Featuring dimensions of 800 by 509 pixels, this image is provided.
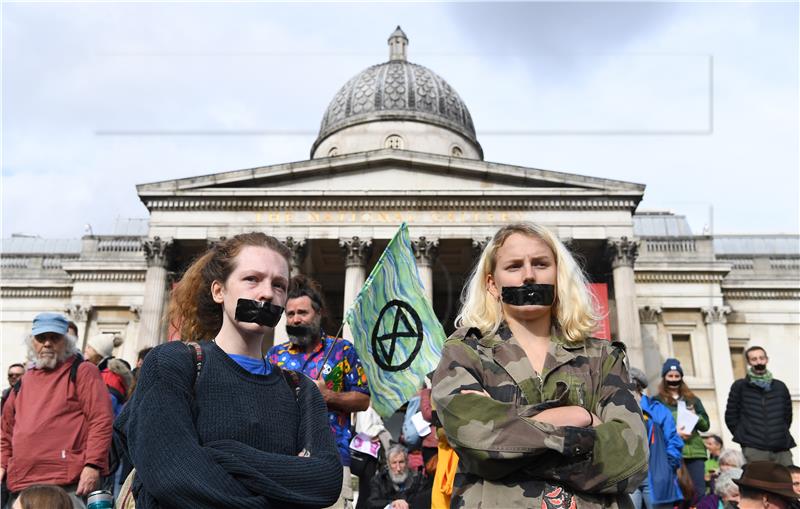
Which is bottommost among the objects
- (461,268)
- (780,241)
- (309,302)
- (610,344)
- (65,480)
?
(65,480)

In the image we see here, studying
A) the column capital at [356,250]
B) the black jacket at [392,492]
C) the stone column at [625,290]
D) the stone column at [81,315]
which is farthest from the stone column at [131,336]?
the black jacket at [392,492]

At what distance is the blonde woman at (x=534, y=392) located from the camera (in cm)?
271

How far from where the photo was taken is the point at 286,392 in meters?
2.96

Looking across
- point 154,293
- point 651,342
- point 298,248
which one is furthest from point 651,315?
point 154,293

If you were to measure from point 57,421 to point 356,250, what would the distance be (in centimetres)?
1930

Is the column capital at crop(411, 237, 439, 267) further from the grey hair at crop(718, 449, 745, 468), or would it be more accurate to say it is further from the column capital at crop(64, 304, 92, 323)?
the grey hair at crop(718, 449, 745, 468)

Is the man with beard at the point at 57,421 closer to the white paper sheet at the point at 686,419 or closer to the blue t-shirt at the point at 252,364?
the blue t-shirt at the point at 252,364

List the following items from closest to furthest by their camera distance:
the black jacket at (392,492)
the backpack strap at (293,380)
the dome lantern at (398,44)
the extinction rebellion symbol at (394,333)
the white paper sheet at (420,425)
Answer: the backpack strap at (293,380) → the extinction rebellion symbol at (394,333) → the black jacket at (392,492) → the white paper sheet at (420,425) → the dome lantern at (398,44)

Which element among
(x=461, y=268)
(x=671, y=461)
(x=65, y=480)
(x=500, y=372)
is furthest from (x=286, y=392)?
(x=461, y=268)

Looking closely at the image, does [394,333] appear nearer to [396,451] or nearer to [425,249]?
[396,451]

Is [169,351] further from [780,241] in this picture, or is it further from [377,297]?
[780,241]

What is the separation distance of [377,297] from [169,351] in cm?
449

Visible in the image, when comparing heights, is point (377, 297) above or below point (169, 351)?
above

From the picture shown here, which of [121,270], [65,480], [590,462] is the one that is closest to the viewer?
[590,462]
